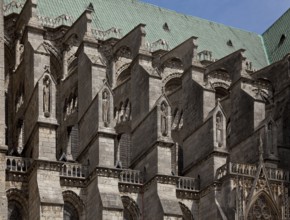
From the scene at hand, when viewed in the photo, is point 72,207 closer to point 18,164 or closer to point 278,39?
point 18,164

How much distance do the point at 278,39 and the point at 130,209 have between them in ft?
63.4

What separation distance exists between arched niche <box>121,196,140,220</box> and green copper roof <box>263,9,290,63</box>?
17.4 metres

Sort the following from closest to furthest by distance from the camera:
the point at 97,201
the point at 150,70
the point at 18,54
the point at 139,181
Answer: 1. the point at 97,201
2. the point at 139,181
3. the point at 150,70
4. the point at 18,54

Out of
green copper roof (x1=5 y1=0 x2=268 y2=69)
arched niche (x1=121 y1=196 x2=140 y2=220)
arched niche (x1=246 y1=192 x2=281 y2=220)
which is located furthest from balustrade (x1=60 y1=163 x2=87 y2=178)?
green copper roof (x1=5 y1=0 x2=268 y2=69)

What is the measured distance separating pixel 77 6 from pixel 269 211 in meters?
15.5

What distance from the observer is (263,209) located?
3553 cm

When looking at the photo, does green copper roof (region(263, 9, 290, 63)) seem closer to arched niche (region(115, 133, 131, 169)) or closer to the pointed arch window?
arched niche (region(115, 133, 131, 169))

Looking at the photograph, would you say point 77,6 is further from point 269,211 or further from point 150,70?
point 269,211

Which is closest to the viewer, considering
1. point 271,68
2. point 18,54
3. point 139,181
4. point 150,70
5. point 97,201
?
point 97,201

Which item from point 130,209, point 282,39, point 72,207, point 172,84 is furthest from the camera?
point 282,39

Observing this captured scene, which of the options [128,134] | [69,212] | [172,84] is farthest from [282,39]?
[69,212]

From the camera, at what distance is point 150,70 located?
123 ft

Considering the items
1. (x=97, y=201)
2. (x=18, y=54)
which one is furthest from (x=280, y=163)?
(x=18, y=54)

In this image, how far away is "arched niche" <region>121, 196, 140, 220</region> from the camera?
113ft
